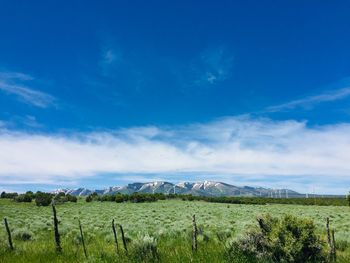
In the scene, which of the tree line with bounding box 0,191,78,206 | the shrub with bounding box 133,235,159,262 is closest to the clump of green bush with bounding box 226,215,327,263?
the shrub with bounding box 133,235,159,262

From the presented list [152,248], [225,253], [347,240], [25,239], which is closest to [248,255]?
[225,253]

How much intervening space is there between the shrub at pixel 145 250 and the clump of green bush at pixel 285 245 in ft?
7.71

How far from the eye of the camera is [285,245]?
11414 millimetres

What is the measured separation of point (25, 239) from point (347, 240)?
54.5ft

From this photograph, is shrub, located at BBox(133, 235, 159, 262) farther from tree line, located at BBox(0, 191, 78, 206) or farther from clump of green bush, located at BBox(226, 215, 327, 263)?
tree line, located at BBox(0, 191, 78, 206)

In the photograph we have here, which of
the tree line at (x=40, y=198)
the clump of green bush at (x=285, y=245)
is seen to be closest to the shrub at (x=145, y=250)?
the clump of green bush at (x=285, y=245)

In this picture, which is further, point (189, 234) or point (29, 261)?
Result: point (189, 234)

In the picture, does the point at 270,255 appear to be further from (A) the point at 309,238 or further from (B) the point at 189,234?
(B) the point at 189,234

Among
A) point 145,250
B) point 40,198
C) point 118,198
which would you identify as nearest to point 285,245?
point 145,250

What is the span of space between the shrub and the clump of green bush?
2.35 meters

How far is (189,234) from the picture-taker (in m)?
20.3

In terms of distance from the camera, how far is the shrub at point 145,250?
11.9m

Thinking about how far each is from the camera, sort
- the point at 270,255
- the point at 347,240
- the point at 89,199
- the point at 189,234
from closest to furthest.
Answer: the point at 270,255 < the point at 347,240 < the point at 189,234 < the point at 89,199

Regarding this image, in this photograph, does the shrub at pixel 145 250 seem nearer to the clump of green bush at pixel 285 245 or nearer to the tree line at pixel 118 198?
the clump of green bush at pixel 285 245
